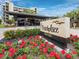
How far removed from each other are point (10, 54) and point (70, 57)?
2069 millimetres

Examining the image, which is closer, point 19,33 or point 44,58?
point 44,58

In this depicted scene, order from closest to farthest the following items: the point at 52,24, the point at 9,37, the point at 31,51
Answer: the point at 31,51, the point at 52,24, the point at 9,37

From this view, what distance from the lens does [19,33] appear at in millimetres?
12156

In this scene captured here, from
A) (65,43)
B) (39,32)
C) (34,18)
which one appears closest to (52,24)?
(65,43)

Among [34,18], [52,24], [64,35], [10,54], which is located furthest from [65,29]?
[34,18]

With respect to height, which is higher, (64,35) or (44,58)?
(64,35)

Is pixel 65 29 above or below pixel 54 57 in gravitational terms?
above

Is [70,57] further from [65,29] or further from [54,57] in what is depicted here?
[65,29]

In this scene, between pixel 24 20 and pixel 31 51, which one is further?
pixel 24 20

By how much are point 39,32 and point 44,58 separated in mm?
7576

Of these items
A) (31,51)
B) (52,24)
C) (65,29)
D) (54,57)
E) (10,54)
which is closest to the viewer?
(54,57)

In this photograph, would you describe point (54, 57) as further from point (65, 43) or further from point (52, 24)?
point (52, 24)

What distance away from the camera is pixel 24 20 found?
139 ft

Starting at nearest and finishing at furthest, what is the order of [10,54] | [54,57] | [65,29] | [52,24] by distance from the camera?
[54,57] < [10,54] < [65,29] < [52,24]
